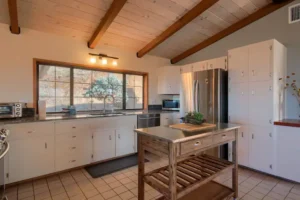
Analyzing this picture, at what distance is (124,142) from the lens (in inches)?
139

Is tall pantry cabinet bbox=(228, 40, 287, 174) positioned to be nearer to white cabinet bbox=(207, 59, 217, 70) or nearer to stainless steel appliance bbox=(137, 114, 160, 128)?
white cabinet bbox=(207, 59, 217, 70)

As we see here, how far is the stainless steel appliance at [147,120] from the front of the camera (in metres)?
3.77

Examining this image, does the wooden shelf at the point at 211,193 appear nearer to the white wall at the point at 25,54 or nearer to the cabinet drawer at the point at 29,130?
the cabinet drawer at the point at 29,130

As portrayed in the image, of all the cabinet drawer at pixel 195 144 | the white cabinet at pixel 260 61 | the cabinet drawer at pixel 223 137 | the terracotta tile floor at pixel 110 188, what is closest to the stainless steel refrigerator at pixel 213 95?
the white cabinet at pixel 260 61

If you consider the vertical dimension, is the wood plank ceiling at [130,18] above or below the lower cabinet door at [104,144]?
above

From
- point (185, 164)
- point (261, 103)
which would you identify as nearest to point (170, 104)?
point (261, 103)

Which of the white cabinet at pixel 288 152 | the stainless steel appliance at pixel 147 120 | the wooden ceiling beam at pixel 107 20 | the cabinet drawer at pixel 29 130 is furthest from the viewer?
the stainless steel appliance at pixel 147 120

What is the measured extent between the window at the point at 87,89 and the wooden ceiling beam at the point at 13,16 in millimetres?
670

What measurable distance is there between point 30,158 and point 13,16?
7.11ft

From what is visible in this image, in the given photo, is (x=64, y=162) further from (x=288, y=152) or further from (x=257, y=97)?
(x=288, y=152)

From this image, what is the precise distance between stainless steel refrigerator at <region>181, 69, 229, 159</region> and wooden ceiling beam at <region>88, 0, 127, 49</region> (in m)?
1.94

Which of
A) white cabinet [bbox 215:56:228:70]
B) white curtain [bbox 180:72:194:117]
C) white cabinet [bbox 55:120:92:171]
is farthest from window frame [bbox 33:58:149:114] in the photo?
white cabinet [bbox 215:56:228:70]

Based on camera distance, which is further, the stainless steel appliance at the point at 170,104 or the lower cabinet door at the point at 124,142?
the stainless steel appliance at the point at 170,104

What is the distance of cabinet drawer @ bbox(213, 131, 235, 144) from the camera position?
6.28ft
